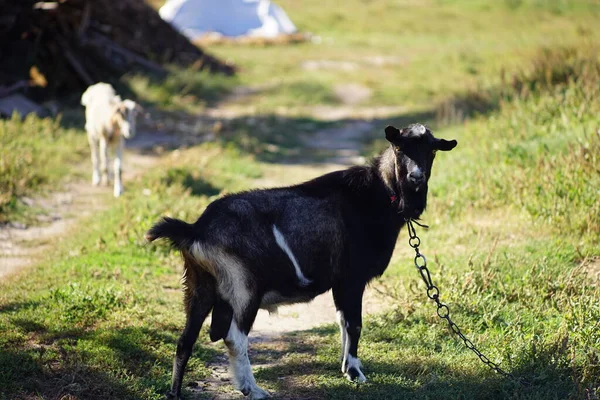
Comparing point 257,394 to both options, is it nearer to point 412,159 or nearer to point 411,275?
point 412,159

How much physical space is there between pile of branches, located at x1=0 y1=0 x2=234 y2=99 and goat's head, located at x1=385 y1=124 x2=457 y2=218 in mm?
12230

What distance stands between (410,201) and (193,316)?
6.05ft

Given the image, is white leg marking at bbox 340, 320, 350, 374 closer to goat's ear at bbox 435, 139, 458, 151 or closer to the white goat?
goat's ear at bbox 435, 139, 458, 151

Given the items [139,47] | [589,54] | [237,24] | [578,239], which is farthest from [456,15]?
[578,239]

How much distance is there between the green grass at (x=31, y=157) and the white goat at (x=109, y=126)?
0.66 m

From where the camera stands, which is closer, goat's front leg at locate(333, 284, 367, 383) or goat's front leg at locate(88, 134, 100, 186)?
goat's front leg at locate(333, 284, 367, 383)

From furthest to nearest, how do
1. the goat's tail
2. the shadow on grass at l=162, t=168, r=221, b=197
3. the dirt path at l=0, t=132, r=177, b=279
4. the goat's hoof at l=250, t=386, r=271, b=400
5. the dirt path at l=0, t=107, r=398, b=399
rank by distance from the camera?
the shadow on grass at l=162, t=168, r=221, b=197 → the dirt path at l=0, t=132, r=177, b=279 → the dirt path at l=0, t=107, r=398, b=399 → the goat's hoof at l=250, t=386, r=271, b=400 → the goat's tail

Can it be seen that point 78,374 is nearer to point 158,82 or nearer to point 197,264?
point 197,264

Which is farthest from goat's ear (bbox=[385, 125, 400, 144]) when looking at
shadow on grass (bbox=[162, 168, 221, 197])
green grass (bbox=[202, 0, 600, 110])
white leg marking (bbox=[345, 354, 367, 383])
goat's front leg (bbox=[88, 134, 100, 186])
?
green grass (bbox=[202, 0, 600, 110])

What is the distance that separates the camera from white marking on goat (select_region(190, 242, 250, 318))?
16.8 ft

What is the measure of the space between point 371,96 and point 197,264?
17.1 meters

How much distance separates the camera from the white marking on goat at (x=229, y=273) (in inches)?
202

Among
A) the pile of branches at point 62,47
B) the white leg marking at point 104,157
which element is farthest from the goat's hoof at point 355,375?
the pile of branches at point 62,47

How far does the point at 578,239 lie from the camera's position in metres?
8.16
